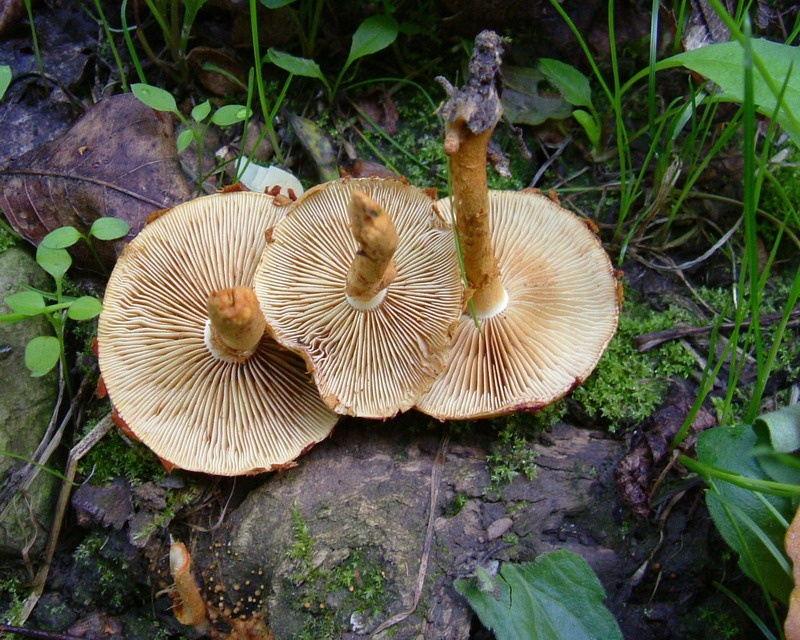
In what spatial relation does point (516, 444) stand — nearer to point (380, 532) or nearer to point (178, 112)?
point (380, 532)

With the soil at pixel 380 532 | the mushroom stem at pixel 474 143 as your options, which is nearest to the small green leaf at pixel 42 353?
the soil at pixel 380 532

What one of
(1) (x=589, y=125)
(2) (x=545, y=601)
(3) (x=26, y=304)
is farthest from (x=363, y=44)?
(2) (x=545, y=601)

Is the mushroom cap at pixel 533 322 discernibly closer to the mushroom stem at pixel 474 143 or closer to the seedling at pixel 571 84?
the mushroom stem at pixel 474 143

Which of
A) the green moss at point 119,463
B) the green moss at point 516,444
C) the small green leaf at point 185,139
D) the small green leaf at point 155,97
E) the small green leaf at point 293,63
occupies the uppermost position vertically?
the small green leaf at point 293,63

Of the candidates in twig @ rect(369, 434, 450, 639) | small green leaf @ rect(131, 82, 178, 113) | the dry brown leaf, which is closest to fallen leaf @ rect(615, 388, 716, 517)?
the dry brown leaf

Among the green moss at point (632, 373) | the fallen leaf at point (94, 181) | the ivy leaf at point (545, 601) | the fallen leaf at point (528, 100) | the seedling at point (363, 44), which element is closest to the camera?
the ivy leaf at point (545, 601)
